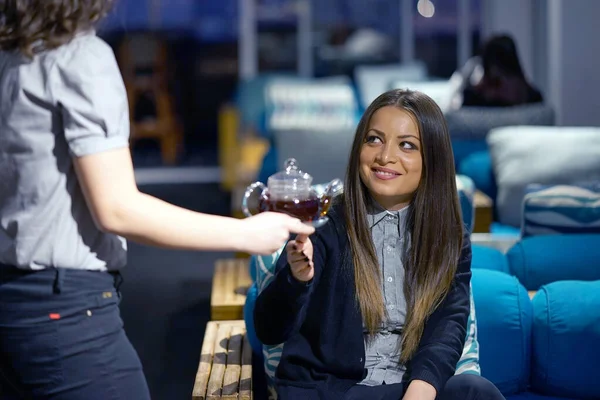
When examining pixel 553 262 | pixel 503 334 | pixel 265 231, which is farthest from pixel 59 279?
pixel 553 262

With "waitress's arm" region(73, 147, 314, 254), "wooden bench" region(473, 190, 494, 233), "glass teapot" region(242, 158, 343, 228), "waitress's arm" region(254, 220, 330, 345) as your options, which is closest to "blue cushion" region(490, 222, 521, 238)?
"wooden bench" region(473, 190, 494, 233)

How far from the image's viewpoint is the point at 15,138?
4.81 feet

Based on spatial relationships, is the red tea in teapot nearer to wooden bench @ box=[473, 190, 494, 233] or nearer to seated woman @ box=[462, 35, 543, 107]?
wooden bench @ box=[473, 190, 494, 233]

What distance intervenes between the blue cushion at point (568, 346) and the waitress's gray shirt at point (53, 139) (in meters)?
1.41

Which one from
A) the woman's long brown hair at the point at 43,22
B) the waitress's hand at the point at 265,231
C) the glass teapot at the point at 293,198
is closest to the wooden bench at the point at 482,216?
the glass teapot at the point at 293,198

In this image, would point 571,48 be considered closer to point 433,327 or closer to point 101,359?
point 433,327

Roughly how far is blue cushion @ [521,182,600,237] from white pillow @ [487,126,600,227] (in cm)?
113

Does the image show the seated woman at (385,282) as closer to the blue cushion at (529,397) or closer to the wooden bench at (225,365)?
the wooden bench at (225,365)

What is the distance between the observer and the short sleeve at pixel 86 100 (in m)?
1.42

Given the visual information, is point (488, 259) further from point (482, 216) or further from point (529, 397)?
point (482, 216)

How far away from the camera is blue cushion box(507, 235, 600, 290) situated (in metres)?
3.00

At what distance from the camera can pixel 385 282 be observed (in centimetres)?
224

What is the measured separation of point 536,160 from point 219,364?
2.80 metres

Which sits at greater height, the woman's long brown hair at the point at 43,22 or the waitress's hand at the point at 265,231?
the woman's long brown hair at the point at 43,22
